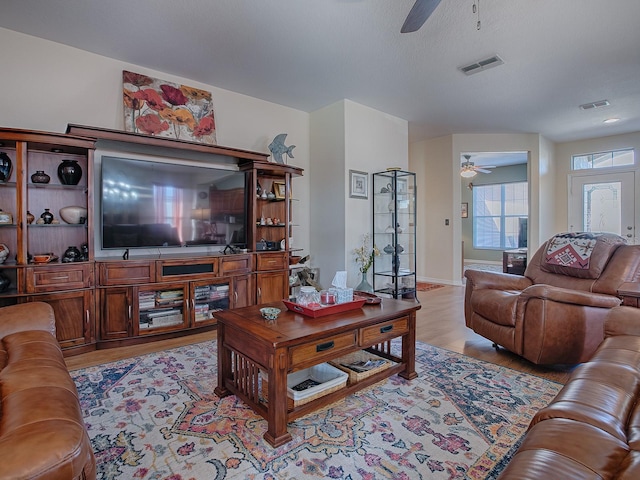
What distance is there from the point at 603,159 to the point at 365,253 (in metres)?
5.35

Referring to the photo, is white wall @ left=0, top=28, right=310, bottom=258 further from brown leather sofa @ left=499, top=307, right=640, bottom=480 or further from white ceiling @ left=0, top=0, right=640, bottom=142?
brown leather sofa @ left=499, top=307, right=640, bottom=480

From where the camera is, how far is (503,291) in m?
2.98

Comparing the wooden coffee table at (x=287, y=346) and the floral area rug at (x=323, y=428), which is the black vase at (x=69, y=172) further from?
the wooden coffee table at (x=287, y=346)

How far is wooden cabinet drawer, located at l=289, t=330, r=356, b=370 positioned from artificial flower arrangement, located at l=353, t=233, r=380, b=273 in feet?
8.79

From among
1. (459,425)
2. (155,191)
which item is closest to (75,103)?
(155,191)

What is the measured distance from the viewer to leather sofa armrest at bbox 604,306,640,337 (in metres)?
1.75

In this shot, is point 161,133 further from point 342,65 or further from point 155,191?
point 342,65

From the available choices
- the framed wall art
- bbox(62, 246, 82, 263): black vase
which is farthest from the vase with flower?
bbox(62, 246, 82, 263): black vase

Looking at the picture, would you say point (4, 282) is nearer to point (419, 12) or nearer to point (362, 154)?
Answer: point (419, 12)

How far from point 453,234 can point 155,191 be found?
5.01 m

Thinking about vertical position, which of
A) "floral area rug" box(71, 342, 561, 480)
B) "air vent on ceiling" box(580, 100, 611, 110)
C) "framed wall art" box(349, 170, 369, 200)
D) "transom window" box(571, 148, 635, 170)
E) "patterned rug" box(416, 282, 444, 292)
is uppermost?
"air vent on ceiling" box(580, 100, 611, 110)

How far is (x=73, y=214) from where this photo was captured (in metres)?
3.04

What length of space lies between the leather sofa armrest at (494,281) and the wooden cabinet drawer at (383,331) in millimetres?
1110

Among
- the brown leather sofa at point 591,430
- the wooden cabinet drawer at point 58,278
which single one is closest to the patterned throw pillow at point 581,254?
the brown leather sofa at point 591,430
